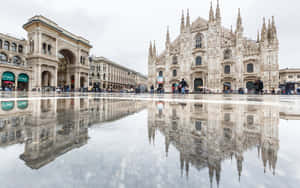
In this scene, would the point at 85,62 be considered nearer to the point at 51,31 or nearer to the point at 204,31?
the point at 51,31

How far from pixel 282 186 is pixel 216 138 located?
23.8 inches

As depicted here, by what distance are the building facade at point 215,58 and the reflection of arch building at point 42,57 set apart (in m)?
16.1

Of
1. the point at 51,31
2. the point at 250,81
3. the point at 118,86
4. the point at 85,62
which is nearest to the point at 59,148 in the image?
the point at 250,81

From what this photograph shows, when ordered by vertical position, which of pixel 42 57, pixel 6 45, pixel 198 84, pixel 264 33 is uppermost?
pixel 6 45

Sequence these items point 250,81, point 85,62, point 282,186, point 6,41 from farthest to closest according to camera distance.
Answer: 1. point 85,62
2. point 6,41
3. point 250,81
4. point 282,186

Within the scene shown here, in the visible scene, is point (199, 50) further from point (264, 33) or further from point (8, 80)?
point (8, 80)

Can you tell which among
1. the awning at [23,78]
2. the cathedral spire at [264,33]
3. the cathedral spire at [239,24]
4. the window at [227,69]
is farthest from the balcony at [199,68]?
the awning at [23,78]

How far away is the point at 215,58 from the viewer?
24.8 metres

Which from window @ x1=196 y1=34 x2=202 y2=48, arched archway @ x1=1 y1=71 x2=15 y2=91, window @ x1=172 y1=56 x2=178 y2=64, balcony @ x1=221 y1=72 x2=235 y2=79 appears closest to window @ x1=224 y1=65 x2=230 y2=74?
balcony @ x1=221 y1=72 x2=235 y2=79

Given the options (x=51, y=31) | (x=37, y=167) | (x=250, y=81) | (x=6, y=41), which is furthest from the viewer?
(x=6, y=41)

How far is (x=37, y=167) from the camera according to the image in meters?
0.76

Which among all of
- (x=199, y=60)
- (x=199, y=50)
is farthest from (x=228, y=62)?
(x=199, y=50)

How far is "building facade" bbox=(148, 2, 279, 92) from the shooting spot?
2202 cm

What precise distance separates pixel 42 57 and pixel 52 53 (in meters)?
2.62
